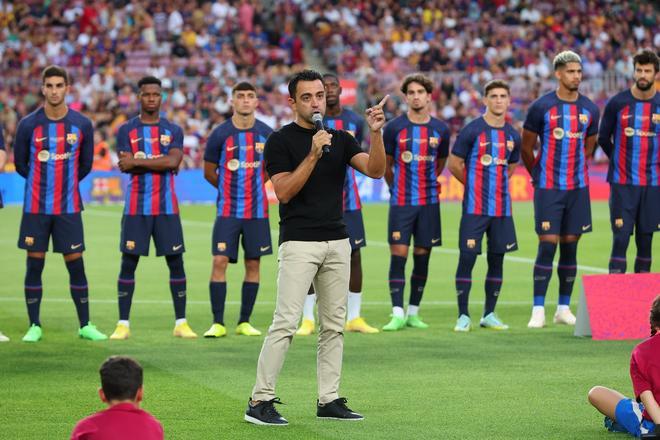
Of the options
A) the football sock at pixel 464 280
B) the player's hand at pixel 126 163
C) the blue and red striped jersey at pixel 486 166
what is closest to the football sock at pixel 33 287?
the player's hand at pixel 126 163

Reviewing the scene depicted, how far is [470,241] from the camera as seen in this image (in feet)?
39.6

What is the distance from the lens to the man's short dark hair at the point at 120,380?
505cm

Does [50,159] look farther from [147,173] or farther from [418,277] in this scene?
[418,277]

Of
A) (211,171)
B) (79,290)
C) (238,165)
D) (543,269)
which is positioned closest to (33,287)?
(79,290)

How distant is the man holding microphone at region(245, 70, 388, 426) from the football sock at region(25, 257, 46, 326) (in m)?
4.35

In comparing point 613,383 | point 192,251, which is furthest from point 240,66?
point 613,383

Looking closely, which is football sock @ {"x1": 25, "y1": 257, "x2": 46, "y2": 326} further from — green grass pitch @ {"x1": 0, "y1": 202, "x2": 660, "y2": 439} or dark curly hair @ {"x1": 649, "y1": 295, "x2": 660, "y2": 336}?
dark curly hair @ {"x1": 649, "y1": 295, "x2": 660, "y2": 336}

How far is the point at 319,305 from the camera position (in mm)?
8000

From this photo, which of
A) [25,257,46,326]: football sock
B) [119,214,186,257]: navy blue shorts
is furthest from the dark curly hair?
[25,257,46,326]: football sock

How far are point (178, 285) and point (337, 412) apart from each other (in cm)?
420

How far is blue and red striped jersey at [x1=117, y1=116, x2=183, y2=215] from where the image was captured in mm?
11656

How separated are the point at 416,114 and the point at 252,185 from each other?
171 cm

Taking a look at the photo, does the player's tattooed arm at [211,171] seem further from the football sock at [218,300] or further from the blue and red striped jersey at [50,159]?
the blue and red striped jersey at [50,159]

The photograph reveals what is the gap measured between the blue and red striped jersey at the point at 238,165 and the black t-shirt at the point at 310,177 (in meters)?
3.97
